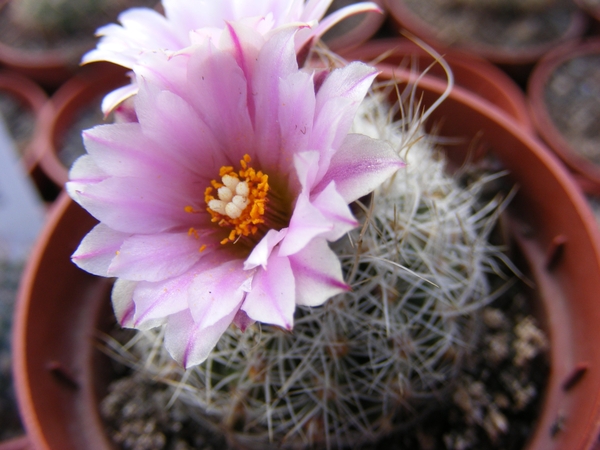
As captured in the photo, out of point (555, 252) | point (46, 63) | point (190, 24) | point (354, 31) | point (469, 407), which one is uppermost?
point (190, 24)

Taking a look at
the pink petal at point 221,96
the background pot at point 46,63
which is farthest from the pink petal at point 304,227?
the background pot at point 46,63

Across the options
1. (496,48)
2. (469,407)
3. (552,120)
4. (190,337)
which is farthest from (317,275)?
(496,48)

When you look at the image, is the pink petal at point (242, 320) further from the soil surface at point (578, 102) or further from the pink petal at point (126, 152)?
the soil surface at point (578, 102)

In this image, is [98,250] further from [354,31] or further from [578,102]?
[578,102]

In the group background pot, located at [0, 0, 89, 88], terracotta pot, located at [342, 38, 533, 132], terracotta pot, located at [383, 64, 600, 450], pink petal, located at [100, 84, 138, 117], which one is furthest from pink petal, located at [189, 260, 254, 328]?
background pot, located at [0, 0, 89, 88]

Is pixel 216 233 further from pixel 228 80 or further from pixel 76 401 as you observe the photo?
pixel 76 401
